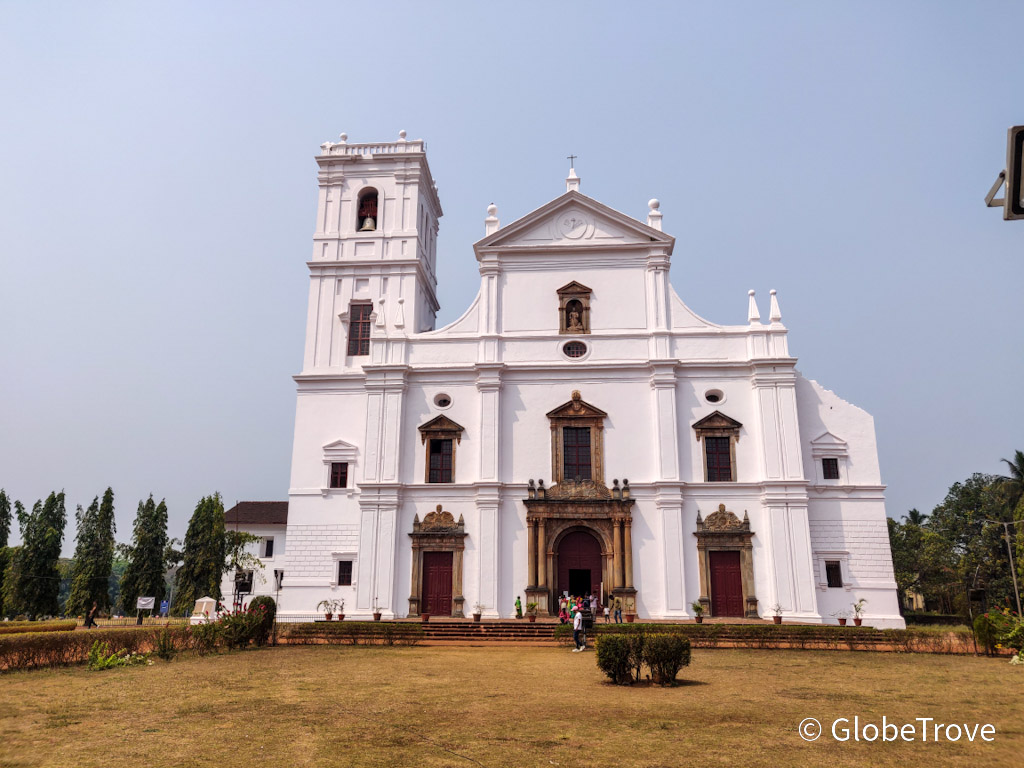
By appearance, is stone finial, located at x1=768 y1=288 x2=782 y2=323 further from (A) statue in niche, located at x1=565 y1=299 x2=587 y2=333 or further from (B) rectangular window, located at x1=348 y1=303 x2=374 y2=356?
(B) rectangular window, located at x1=348 y1=303 x2=374 y2=356

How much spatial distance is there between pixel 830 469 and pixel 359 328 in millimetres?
20333

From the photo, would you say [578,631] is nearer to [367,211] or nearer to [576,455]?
[576,455]

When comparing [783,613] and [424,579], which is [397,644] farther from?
[783,613]

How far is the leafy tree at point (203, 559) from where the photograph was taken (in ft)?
134

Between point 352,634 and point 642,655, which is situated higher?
point 642,655

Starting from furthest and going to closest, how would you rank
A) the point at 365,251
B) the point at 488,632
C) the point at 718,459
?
the point at 365,251, the point at 718,459, the point at 488,632

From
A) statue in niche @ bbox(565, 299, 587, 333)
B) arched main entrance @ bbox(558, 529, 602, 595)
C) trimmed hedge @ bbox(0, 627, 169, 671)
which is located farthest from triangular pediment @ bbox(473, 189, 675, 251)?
trimmed hedge @ bbox(0, 627, 169, 671)

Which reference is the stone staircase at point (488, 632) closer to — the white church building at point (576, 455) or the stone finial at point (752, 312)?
the white church building at point (576, 455)

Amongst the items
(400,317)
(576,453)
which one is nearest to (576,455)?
(576,453)

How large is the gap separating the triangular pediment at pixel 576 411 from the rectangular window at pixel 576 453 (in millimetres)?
517

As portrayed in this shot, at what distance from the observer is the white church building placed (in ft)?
90.5

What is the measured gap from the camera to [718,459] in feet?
94.5

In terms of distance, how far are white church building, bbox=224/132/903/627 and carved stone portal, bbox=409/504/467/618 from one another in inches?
3.0

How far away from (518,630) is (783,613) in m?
9.62
